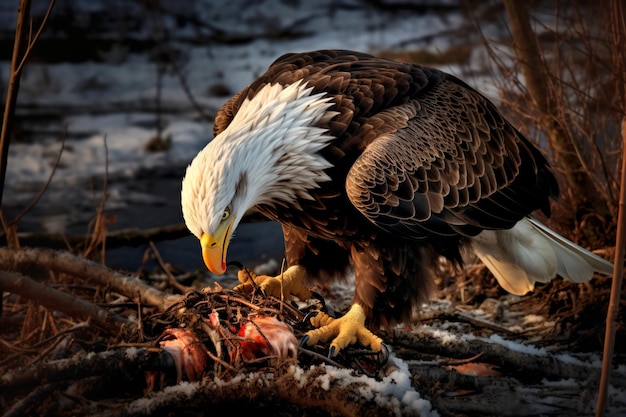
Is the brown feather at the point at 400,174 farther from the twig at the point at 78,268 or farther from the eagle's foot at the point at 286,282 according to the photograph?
the twig at the point at 78,268

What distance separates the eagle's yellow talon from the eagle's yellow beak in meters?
0.39

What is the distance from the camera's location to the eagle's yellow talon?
8.41ft

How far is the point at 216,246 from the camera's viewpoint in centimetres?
230

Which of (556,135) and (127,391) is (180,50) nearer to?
(556,135)

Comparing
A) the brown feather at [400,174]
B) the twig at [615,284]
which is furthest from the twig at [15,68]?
the twig at [615,284]

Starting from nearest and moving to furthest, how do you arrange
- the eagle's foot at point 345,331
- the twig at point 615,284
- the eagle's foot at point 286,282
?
1. the twig at point 615,284
2. the eagle's foot at point 345,331
3. the eagle's foot at point 286,282

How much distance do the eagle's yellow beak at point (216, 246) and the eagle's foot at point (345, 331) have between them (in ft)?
1.26

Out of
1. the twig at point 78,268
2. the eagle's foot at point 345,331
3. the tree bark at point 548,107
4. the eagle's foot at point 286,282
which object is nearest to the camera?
the eagle's foot at point 345,331

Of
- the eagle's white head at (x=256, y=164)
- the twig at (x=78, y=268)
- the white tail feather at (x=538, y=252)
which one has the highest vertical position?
the eagle's white head at (x=256, y=164)

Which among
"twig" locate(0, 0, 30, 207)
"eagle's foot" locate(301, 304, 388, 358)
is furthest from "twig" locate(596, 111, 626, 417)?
"twig" locate(0, 0, 30, 207)

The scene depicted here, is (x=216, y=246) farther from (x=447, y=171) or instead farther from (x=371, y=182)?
(x=447, y=171)

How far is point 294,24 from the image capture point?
8117mm

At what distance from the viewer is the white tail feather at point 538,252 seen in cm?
306

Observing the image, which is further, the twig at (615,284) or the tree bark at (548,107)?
the tree bark at (548,107)
